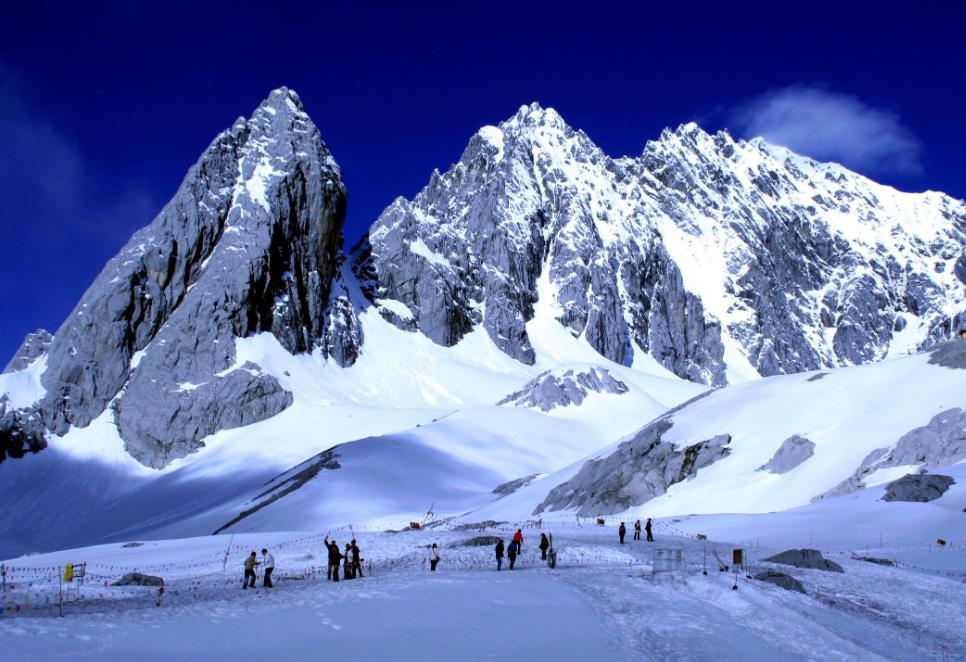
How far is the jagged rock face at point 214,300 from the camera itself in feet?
504

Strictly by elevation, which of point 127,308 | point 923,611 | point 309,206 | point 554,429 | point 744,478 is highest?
point 309,206

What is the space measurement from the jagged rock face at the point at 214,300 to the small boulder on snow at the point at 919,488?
124 meters

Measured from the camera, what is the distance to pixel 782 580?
24.2 meters

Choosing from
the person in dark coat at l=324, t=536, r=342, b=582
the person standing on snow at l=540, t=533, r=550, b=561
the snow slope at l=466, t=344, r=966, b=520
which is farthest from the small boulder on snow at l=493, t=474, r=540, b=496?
the person in dark coat at l=324, t=536, r=342, b=582

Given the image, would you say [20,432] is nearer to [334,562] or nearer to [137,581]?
[137,581]

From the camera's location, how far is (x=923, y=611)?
73.3 ft

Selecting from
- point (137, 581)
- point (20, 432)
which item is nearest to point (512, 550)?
point (137, 581)

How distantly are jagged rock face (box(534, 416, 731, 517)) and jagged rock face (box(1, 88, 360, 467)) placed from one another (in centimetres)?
9777

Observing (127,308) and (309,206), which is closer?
(127,308)

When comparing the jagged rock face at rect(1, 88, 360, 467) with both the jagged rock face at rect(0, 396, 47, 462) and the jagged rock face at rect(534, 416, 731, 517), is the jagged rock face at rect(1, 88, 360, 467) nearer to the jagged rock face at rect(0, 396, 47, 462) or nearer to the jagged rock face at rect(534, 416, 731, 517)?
the jagged rock face at rect(0, 396, 47, 462)

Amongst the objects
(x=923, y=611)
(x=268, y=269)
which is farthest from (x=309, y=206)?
(x=923, y=611)

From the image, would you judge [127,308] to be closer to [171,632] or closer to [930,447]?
[930,447]

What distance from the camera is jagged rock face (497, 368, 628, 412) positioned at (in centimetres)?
13488

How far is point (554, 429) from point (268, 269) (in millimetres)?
76589
